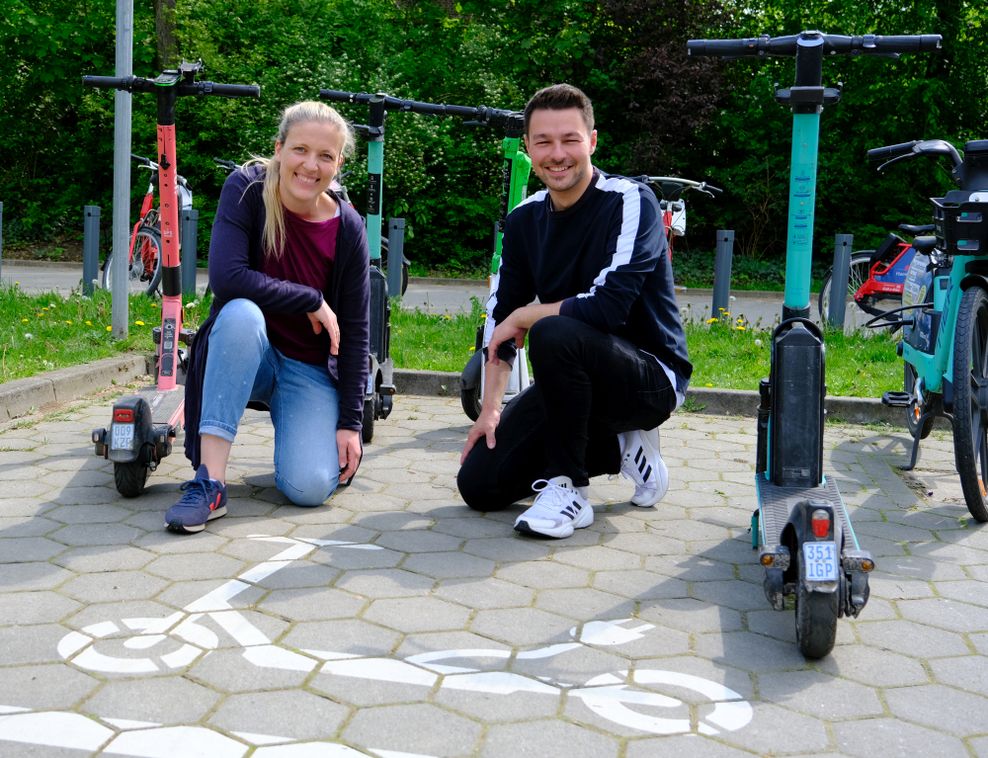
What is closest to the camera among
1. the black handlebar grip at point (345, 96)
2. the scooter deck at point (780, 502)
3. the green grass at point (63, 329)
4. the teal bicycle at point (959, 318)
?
the scooter deck at point (780, 502)

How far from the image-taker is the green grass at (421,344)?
713 centimetres

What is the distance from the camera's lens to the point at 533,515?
4.19 meters

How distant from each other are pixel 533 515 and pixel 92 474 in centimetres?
197

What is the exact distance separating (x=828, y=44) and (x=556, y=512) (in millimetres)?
1853

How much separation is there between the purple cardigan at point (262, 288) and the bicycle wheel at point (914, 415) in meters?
2.54

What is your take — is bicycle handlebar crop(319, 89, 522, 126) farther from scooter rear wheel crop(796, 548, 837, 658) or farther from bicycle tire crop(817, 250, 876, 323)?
bicycle tire crop(817, 250, 876, 323)

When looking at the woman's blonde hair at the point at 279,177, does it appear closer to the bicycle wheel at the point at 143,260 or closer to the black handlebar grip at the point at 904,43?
the black handlebar grip at the point at 904,43

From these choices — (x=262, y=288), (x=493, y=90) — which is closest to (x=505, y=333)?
(x=262, y=288)

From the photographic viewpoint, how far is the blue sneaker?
13.2ft

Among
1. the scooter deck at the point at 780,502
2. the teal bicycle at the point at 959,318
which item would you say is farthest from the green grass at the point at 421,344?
the scooter deck at the point at 780,502

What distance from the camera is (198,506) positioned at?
4.07 m

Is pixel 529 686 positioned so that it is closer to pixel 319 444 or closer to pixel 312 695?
pixel 312 695

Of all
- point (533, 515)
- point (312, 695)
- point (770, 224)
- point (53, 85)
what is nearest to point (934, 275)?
point (533, 515)

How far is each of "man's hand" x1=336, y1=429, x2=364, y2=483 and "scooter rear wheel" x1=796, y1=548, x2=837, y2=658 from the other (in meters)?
Answer: 1.98
